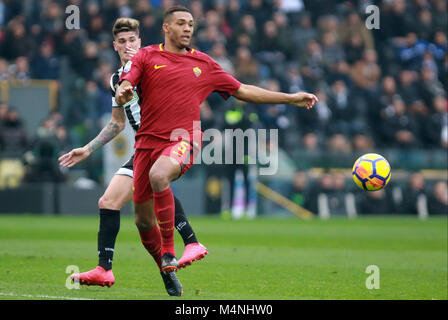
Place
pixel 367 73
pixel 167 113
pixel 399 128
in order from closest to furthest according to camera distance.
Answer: pixel 167 113 → pixel 399 128 → pixel 367 73

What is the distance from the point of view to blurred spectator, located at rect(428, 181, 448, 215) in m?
19.7

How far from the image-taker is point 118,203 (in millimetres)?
7629

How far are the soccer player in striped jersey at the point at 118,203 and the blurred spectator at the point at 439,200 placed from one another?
13.1m

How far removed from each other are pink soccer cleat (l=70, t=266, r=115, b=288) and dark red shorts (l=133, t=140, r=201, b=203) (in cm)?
69

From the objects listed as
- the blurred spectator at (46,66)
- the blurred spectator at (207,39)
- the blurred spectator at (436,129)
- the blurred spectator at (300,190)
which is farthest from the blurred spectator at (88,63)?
the blurred spectator at (436,129)

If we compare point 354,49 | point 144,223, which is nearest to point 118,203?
point 144,223

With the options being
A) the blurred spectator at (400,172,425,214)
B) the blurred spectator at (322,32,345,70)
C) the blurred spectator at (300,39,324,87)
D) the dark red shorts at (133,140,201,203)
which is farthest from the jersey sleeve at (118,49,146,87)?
the blurred spectator at (322,32,345,70)

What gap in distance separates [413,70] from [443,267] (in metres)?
13.0

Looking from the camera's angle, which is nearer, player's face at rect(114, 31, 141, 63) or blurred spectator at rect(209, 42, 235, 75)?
player's face at rect(114, 31, 141, 63)

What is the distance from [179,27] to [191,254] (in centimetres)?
189

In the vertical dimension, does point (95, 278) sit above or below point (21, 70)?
below

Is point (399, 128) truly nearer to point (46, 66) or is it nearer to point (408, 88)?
point (408, 88)

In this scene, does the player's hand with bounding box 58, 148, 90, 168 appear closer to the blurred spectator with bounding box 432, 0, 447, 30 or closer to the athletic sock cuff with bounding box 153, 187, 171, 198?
the athletic sock cuff with bounding box 153, 187, 171, 198
